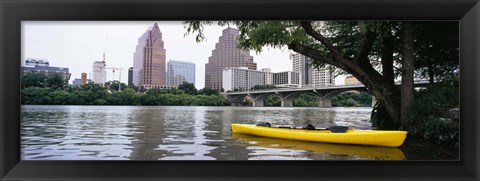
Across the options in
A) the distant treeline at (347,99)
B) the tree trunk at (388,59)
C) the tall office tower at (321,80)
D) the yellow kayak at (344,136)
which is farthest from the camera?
the distant treeline at (347,99)

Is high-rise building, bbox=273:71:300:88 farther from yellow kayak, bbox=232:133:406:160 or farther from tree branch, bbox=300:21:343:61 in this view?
tree branch, bbox=300:21:343:61

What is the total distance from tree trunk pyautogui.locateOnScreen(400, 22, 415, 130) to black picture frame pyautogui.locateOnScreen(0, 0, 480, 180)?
3.30 m

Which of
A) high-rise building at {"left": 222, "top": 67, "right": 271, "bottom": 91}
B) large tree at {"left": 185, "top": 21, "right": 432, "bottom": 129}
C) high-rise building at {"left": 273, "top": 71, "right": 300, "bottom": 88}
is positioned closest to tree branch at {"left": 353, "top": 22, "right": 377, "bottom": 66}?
large tree at {"left": 185, "top": 21, "right": 432, "bottom": 129}

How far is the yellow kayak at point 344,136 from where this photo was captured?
14.1ft

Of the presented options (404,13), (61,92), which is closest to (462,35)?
(404,13)

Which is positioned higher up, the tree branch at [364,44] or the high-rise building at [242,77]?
the tree branch at [364,44]

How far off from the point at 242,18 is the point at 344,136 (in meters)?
3.77

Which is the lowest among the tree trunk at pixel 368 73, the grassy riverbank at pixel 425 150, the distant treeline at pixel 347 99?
the grassy riverbank at pixel 425 150

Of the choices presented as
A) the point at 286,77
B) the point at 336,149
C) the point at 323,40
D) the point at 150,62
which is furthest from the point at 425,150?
the point at 150,62

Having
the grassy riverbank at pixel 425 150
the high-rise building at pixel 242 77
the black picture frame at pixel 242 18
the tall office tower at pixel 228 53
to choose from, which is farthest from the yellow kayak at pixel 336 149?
the black picture frame at pixel 242 18

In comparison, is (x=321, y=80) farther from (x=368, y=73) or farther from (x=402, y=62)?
(x=402, y=62)

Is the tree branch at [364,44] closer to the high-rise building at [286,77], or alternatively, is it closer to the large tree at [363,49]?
the large tree at [363,49]

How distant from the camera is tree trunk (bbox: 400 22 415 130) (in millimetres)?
4355

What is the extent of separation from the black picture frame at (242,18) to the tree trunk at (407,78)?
130 inches
